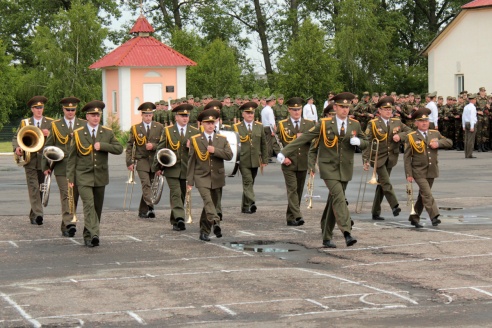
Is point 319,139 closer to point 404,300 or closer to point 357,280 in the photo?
point 357,280

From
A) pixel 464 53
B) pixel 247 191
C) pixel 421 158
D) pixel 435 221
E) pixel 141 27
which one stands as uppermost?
pixel 141 27

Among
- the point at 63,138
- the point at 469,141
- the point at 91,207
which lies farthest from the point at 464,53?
the point at 91,207

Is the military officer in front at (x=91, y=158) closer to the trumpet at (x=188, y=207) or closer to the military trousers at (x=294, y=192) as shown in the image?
the trumpet at (x=188, y=207)

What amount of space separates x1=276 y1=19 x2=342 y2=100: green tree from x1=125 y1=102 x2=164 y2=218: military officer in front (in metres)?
28.6

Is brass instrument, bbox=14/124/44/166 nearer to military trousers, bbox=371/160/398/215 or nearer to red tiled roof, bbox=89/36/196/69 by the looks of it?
military trousers, bbox=371/160/398/215

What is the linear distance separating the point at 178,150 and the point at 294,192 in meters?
1.85

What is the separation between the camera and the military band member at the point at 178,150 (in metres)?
17.5

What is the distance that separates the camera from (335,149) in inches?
603

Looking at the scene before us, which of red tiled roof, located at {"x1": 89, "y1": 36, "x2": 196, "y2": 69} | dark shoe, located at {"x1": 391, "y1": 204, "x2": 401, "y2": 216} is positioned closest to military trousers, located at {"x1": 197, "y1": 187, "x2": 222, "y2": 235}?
dark shoe, located at {"x1": 391, "y1": 204, "x2": 401, "y2": 216}

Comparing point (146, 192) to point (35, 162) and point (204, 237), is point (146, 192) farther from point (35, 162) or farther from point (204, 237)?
point (204, 237)

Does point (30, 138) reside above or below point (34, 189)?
above

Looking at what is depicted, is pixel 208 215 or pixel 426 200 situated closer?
pixel 208 215

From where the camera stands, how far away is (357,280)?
12320mm

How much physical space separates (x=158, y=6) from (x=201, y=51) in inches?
545
